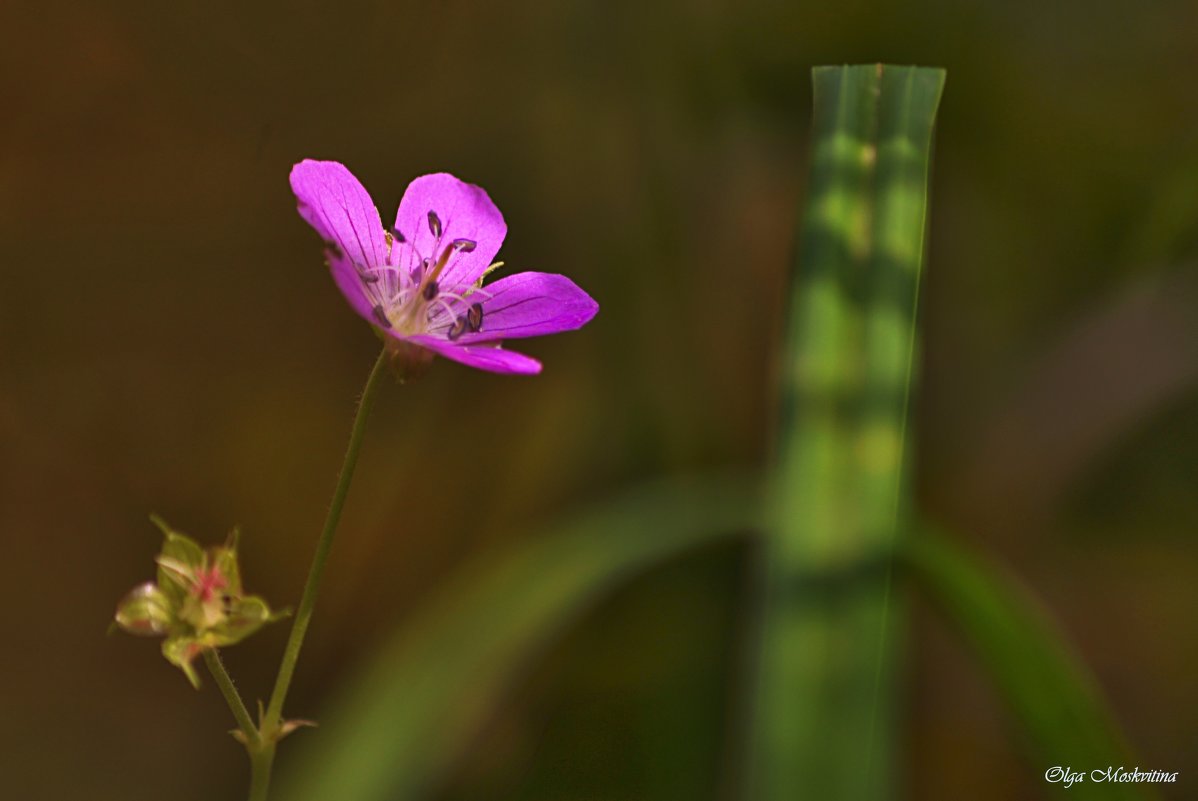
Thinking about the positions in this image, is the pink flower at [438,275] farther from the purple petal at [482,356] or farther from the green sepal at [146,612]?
the green sepal at [146,612]

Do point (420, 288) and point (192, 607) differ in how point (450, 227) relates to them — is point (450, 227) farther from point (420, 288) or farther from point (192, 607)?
point (192, 607)

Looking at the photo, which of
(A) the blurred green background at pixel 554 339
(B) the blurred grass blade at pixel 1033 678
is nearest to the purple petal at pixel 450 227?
(B) the blurred grass blade at pixel 1033 678

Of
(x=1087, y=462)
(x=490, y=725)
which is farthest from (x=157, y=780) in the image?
(x=1087, y=462)

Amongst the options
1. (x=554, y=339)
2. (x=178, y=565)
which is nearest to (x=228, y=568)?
(x=178, y=565)

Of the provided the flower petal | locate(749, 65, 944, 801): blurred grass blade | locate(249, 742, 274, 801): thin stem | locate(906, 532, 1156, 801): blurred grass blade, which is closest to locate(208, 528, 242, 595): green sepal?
locate(249, 742, 274, 801): thin stem

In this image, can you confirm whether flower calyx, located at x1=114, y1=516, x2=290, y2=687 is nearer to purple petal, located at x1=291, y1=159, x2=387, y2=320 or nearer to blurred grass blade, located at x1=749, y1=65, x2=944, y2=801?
purple petal, located at x1=291, y1=159, x2=387, y2=320

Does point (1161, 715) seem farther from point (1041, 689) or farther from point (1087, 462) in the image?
point (1041, 689)
